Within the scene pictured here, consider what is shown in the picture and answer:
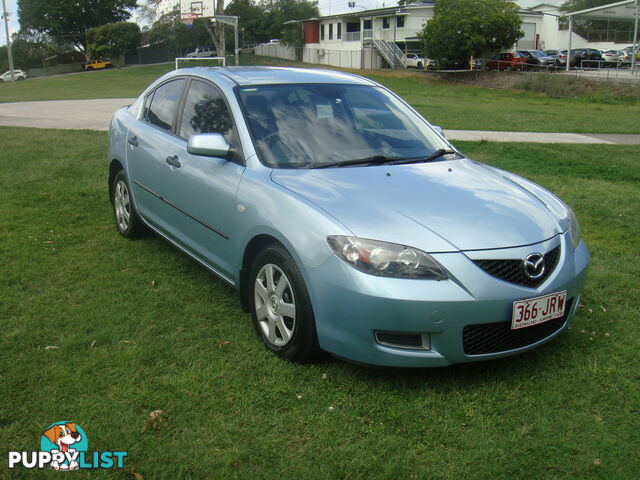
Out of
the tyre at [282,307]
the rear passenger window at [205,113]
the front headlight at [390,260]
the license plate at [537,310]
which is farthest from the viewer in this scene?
the rear passenger window at [205,113]

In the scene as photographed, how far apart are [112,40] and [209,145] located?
230 feet

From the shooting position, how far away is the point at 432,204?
11.7ft

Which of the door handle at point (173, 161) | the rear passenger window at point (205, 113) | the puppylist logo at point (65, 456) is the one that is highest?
the rear passenger window at point (205, 113)

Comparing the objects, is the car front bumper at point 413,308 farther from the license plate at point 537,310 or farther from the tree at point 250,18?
Result: the tree at point 250,18

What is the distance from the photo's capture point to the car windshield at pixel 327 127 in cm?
413

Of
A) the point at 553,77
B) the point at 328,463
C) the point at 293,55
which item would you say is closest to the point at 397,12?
the point at 293,55

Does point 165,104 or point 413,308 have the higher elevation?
point 165,104

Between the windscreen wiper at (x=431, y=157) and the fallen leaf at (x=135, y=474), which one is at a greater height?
the windscreen wiper at (x=431, y=157)

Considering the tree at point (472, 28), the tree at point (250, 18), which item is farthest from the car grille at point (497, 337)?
the tree at point (250, 18)

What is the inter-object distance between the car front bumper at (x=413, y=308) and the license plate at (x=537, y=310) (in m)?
0.03

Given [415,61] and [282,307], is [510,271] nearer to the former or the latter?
[282,307]

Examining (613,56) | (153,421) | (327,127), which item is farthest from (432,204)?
(613,56)

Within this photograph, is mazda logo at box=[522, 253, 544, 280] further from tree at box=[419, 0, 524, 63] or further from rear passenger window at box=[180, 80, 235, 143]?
tree at box=[419, 0, 524, 63]

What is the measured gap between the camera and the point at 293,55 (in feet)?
218
